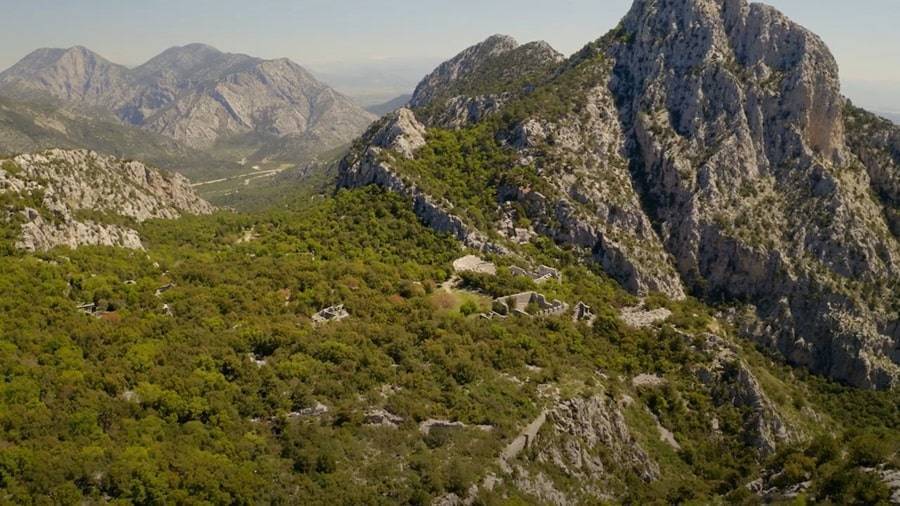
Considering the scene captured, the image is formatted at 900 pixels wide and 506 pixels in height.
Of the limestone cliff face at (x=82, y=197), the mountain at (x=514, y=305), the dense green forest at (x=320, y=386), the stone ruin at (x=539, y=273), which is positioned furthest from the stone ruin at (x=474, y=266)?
the limestone cliff face at (x=82, y=197)

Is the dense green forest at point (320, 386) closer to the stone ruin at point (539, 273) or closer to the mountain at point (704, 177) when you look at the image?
the stone ruin at point (539, 273)

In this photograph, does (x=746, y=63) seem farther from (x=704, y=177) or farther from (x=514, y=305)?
(x=514, y=305)

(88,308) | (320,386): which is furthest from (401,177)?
(320,386)

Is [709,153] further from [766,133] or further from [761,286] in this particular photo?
[761,286]

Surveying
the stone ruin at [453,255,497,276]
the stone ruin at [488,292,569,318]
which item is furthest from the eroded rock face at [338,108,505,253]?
the stone ruin at [488,292,569,318]

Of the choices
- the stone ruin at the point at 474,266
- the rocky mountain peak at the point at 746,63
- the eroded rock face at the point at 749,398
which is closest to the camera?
the eroded rock face at the point at 749,398

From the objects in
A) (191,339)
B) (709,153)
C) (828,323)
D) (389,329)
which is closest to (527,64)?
(709,153)
